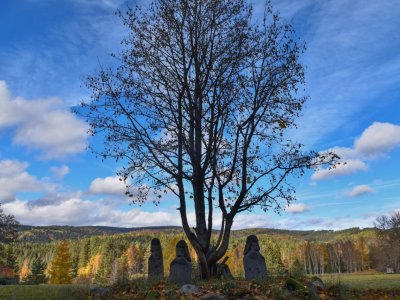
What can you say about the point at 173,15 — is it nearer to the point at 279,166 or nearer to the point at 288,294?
the point at 279,166

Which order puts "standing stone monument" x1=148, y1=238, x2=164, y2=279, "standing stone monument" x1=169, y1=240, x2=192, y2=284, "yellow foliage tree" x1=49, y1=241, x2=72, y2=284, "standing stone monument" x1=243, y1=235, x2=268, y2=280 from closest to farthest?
"standing stone monument" x1=169, y1=240, x2=192, y2=284
"standing stone monument" x1=243, y1=235, x2=268, y2=280
"standing stone monument" x1=148, y1=238, x2=164, y2=279
"yellow foliage tree" x1=49, y1=241, x2=72, y2=284

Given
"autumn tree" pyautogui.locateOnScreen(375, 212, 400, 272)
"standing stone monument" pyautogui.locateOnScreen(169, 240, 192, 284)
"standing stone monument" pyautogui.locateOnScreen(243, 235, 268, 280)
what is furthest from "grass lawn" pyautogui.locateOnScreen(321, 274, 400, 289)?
"autumn tree" pyautogui.locateOnScreen(375, 212, 400, 272)

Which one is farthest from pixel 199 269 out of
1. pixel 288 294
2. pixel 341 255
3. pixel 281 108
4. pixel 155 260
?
pixel 341 255

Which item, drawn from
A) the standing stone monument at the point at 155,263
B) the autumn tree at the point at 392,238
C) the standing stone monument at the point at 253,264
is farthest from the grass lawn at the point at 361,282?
the autumn tree at the point at 392,238

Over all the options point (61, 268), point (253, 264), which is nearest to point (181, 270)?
point (253, 264)

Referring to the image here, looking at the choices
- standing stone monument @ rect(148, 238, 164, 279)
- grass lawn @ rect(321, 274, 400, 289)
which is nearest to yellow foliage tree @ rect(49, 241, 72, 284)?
standing stone monument @ rect(148, 238, 164, 279)

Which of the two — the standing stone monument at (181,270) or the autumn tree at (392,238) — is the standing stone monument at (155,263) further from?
the autumn tree at (392,238)

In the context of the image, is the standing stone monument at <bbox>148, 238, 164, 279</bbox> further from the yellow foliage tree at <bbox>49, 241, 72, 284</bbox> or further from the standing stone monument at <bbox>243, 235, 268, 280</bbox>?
the yellow foliage tree at <bbox>49, 241, 72, 284</bbox>

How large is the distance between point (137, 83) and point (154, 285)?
8.57 metres

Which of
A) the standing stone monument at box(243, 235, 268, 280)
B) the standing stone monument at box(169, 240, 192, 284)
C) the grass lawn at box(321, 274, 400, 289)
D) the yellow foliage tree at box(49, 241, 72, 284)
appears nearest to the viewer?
the grass lawn at box(321, 274, 400, 289)

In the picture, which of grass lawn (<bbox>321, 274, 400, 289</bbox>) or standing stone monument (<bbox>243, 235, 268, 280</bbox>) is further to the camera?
standing stone monument (<bbox>243, 235, 268, 280</bbox>)

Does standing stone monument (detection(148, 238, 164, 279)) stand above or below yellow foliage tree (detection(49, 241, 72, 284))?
above

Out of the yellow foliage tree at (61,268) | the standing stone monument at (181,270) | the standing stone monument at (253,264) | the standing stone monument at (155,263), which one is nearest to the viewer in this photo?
the standing stone monument at (181,270)

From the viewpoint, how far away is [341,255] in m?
130
